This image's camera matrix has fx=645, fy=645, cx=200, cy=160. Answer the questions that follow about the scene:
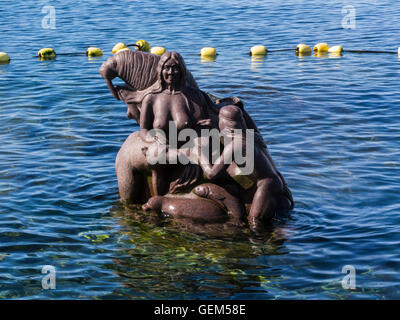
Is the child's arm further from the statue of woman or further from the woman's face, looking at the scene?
the woman's face

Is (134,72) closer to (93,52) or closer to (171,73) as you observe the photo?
(171,73)

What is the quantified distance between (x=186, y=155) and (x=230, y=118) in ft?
2.37

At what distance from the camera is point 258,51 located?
18203 mm

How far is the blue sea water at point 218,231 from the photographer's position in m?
6.87

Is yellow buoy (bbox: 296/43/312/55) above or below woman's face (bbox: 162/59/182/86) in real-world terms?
below

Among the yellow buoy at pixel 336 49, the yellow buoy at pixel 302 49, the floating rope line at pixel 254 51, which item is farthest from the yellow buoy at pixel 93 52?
the yellow buoy at pixel 336 49

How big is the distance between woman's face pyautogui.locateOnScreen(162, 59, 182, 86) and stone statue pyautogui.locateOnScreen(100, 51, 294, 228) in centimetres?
1

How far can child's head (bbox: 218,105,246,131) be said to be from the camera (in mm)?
7734

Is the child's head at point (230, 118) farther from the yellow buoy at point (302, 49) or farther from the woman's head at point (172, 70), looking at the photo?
the yellow buoy at point (302, 49)

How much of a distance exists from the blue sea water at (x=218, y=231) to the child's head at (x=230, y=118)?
132cm

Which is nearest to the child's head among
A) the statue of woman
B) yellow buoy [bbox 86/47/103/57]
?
the statue of woman

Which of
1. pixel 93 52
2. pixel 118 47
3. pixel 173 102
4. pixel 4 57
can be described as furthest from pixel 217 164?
pixel 4 57

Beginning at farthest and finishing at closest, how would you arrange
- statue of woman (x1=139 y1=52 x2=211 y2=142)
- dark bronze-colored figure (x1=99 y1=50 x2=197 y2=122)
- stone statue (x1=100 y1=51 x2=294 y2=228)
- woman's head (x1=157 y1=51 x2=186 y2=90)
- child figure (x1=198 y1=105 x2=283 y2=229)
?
dark bronze-colored figure (x1=99 y1=50 x2=197 y2=122)
statue of woman (x1=139 y1=52 x2=211 y2=142)
woman's head (x1=157 y1=51 x2=186 y2=90)
stone statue (x1=100 y1=51 x2=294 y2=228)
child figure (x1=198 y1=105 x2=283 y2=229)
